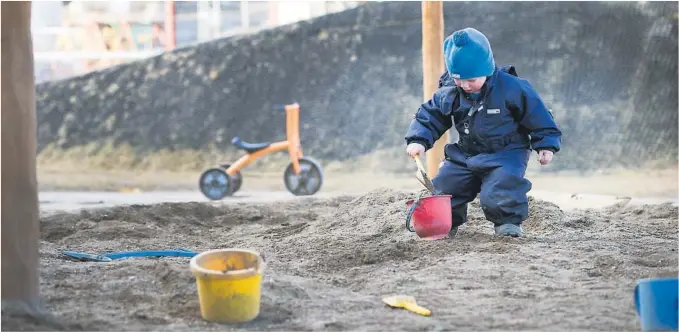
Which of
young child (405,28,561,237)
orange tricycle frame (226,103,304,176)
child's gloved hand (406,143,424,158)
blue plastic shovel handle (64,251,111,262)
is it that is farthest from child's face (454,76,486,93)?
orange tricycle frame (226,103,304,176)

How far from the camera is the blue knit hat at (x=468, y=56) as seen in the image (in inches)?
166

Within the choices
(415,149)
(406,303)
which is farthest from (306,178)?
(406,303)

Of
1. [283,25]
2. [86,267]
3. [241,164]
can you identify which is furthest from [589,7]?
[86,267]

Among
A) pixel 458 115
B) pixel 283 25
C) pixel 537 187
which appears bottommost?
pixel 537 187

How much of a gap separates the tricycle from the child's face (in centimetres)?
368

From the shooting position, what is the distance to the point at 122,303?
3137 millimetres

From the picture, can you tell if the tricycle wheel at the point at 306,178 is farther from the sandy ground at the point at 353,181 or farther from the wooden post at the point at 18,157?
Answer: the wooden post at the point at 18,157

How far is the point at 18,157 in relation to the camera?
2891 millimetres

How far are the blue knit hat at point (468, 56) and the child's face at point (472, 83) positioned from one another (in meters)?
0.03

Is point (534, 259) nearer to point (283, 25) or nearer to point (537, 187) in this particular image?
point (537, 187)

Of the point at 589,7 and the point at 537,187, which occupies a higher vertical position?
the point at 589,7

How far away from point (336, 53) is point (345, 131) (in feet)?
3.12

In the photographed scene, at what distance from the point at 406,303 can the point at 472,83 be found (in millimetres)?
1476

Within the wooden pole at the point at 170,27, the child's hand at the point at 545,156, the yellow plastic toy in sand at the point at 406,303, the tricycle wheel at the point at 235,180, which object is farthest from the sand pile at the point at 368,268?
the wooden pole at the point at 170,27
